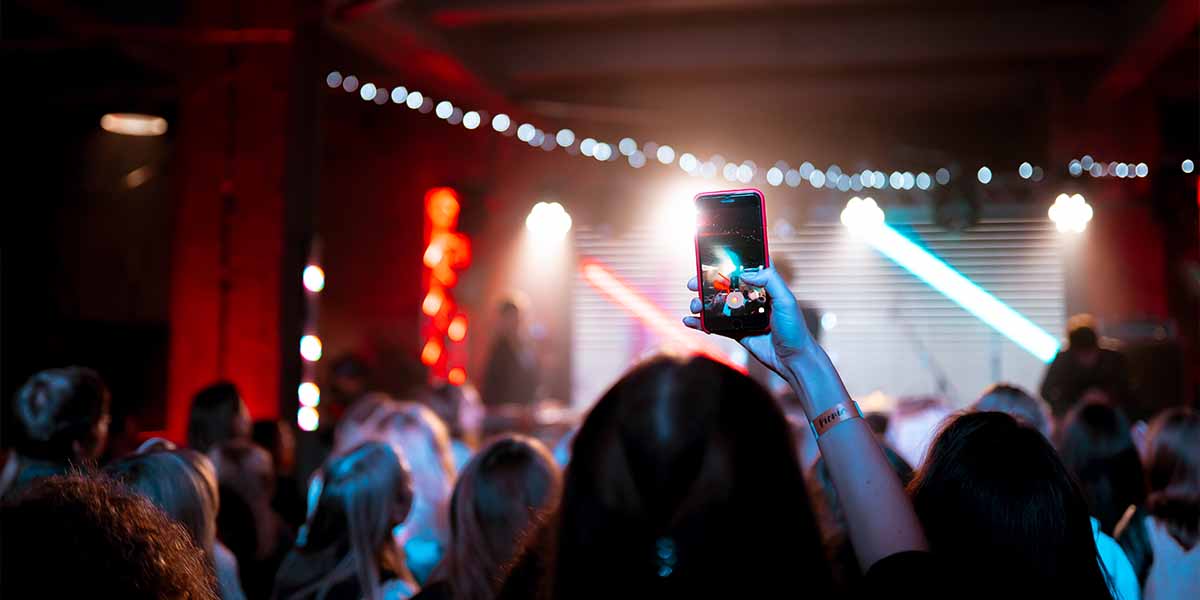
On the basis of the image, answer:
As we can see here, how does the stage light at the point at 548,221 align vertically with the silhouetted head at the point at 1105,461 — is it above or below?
above

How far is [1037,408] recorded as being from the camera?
350cm

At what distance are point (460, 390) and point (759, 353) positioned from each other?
13.6 ft

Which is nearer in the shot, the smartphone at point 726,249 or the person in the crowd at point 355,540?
the smartphone at point 726,249

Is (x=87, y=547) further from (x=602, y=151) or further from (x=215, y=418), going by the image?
(x=602, y=151)

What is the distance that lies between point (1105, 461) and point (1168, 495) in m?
0.47

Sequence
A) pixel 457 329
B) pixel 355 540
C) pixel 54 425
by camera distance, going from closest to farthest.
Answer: pixel 355 540
pixel 54 425
pixel 457 329

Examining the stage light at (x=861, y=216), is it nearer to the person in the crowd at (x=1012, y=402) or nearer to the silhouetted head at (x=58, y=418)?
the person in the crowd at (x=1012, y=402)

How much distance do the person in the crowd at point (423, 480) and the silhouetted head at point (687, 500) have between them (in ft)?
8.27

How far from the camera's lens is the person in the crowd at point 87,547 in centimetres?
103

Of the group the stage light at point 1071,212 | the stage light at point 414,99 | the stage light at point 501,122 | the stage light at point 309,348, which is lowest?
the stage light at point 309,348

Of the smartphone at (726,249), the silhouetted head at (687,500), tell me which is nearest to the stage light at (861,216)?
the smartphone at (726,249)

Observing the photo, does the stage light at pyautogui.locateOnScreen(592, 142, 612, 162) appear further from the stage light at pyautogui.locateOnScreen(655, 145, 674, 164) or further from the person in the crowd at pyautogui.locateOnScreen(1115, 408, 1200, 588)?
the person in the crowd at pyautogui.locateOnScreen(1115, 408, 1200, 588)

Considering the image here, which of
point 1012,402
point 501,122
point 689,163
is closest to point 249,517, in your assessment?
point 1012,402

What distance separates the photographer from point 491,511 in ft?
7.77
